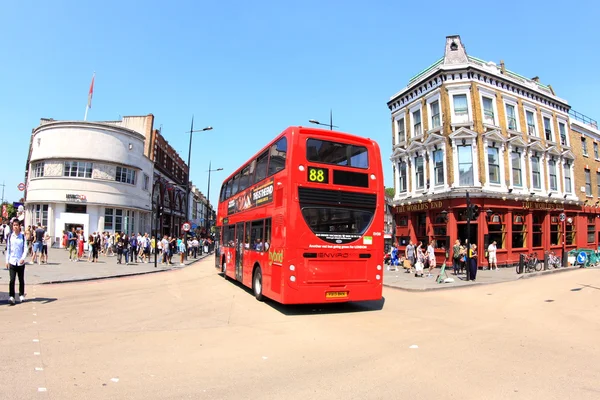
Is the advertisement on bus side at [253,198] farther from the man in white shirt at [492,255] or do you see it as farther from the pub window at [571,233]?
the pub window at [571,233]

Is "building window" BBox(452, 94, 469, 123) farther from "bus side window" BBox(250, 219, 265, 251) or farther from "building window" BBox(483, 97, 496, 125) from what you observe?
"bus side window" BBox(250, 219, 265, 251)

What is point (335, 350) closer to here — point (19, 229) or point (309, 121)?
point (19, 229)

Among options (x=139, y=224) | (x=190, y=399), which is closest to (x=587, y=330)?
(x=190, y=399)

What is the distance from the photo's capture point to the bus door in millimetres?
13188

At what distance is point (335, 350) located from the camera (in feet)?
20.1

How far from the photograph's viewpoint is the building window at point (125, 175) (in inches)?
1280

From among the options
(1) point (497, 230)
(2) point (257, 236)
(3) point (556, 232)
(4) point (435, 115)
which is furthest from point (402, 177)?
(2) point (257, 236)

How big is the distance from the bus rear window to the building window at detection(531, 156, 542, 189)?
66.8 ft

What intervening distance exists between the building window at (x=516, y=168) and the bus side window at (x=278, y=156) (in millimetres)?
19486

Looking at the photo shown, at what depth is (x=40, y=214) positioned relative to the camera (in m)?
30.1

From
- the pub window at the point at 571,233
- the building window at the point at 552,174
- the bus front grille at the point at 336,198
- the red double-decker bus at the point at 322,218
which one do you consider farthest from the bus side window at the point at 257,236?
the pub window at the point at 571,233

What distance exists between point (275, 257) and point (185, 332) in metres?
3.11

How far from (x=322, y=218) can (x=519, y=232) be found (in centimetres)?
1992

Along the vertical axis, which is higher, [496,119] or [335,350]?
[496,119]
